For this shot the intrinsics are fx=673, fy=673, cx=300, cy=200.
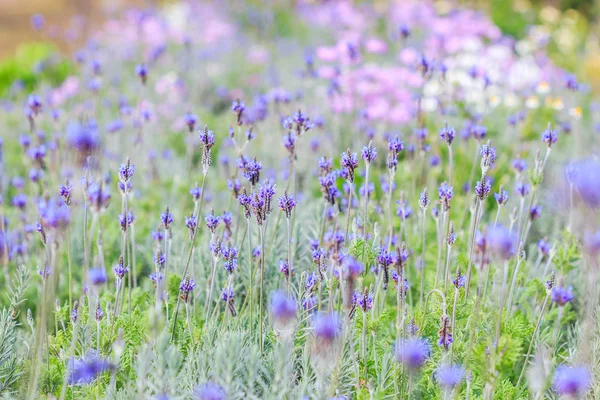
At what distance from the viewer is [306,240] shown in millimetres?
2789

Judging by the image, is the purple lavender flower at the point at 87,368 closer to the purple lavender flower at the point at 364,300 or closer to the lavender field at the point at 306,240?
the lavender field at the point at 306,240

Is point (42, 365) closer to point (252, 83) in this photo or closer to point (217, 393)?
point (217, 393)

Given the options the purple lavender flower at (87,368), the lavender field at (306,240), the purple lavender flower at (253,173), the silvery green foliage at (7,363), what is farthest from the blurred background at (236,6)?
the purple lavender flower at (87,368)

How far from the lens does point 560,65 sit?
7.36 metres

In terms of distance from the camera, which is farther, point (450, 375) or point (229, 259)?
point (229, 259)

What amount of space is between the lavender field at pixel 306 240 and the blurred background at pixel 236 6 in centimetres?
31

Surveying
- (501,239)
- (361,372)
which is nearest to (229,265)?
(361,372)

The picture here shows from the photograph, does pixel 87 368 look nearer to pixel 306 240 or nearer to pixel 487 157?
pixel 487 157

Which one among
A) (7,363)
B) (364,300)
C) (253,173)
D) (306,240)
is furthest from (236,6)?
(364,300)

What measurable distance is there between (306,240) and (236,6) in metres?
8.49

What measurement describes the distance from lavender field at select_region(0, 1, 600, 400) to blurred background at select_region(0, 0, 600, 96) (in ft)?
1.03

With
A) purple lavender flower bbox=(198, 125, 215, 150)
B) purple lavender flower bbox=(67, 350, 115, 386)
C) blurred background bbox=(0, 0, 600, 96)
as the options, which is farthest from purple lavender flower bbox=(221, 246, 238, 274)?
blurred background bbox=(0, 0, 600, 96)

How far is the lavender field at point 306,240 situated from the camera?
5.45 feet

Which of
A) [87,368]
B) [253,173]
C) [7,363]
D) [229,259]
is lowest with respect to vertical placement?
[7,363]
